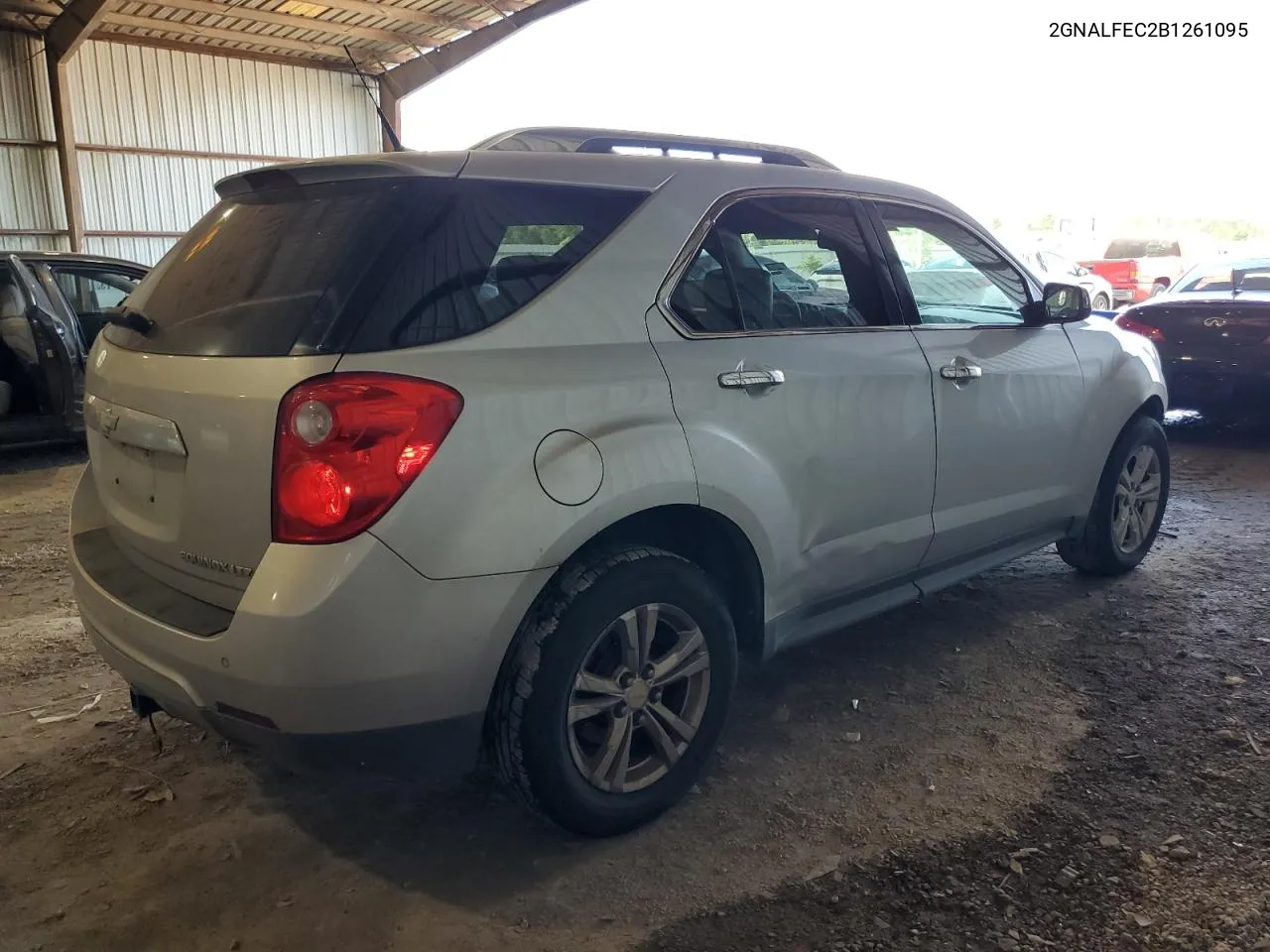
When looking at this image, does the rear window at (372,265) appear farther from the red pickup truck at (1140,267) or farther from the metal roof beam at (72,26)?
the red pickup truck at (1140,267)

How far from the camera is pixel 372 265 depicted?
217 centimetres

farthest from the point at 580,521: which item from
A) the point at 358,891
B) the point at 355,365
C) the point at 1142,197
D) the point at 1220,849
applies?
the point at 1142,197

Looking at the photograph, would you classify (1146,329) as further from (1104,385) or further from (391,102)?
(391,102)

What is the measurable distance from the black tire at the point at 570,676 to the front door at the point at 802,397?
9.4 inches

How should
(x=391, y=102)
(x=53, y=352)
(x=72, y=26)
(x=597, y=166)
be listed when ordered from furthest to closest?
(x=391, y=102)
(x=72, y=26)
(x=53, y=352)
(x=597, y=166)

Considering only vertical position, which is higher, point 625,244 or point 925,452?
point 625,244

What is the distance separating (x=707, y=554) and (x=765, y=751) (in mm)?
681

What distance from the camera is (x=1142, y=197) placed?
32969 millimetres

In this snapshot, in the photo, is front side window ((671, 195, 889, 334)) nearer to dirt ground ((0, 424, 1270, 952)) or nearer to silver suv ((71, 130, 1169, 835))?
silver suv ((71, 130, 1169, 835))

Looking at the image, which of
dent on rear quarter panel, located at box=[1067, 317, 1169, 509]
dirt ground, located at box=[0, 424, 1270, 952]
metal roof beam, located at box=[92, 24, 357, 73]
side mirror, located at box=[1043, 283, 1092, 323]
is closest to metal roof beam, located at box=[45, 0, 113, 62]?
metal roof beam, located at box=[92, 24, 357, 73]

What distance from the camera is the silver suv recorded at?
2.07 metres

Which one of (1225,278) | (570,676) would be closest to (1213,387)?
(1225,278)

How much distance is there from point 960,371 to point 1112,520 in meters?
1.46

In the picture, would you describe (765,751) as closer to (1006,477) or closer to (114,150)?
(1006,477)
